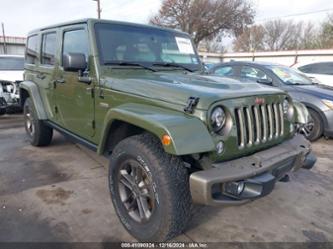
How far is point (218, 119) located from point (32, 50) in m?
4.08

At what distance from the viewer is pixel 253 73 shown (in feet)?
22.3

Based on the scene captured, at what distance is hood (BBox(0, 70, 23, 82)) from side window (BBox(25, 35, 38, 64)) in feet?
9.82

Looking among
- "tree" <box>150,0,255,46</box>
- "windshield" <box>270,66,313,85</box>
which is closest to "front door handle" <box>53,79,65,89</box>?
"windshield" <box>270,66,313,85</box>

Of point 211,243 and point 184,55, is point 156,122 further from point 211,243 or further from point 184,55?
point 184,55

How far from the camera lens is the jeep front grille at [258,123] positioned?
100 inches

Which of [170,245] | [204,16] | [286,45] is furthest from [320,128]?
[286,45]

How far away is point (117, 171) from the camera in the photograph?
2902mm

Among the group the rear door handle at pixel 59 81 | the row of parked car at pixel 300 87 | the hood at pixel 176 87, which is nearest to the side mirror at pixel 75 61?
the hood at pixel 176 87

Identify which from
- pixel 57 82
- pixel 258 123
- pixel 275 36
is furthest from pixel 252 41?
pixel 258 123

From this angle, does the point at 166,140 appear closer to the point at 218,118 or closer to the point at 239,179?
the point at 218,118

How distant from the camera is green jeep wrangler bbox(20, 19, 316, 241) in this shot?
7.72 feet

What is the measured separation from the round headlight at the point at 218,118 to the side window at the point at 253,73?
4332mm

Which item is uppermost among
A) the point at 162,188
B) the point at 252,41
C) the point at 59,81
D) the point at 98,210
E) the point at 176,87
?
the point at 252,41

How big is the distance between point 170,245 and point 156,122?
108 cm
